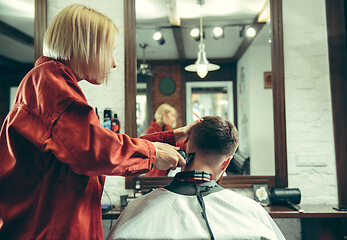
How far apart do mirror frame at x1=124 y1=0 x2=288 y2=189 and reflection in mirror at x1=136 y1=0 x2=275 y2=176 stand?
0.06 m

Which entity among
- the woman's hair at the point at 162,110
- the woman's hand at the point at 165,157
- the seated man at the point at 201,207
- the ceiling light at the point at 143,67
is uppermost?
the ceiling light at the point at 143,67

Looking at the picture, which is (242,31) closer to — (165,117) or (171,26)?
(171,26)

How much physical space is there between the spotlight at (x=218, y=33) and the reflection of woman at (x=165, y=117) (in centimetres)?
76

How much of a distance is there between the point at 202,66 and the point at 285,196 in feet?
4.19

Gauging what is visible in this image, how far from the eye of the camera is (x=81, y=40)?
953mm

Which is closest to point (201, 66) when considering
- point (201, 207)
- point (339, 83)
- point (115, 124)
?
point (115, 124)

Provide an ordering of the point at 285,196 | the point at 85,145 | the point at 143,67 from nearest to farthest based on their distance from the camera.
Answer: the point at 85,145 < the point at 285,196 < the point at 143,67

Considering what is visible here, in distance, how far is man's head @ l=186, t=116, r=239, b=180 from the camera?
1294mm

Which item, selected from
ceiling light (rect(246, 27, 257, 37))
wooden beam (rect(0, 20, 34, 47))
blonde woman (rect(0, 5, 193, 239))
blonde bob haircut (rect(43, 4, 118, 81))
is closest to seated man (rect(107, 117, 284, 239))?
blonde woman (rect(0, 5, 193, 239))

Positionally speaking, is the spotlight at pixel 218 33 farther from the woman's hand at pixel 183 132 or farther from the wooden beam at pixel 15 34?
the wooden beam at pixel 15 34

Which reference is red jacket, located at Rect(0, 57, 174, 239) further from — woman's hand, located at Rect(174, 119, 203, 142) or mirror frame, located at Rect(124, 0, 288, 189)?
mirror frame, located at Rect(124, 0, 288, 189)

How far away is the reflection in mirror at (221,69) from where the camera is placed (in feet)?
7.86

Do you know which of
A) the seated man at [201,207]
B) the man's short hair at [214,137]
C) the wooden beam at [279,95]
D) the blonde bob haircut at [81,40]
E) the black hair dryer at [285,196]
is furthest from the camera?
the wooden beam at [279,95]

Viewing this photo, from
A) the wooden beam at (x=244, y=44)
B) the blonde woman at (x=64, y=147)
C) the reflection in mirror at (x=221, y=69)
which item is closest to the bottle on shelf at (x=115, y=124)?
the reflection in mirror at (x=221, y=69)
